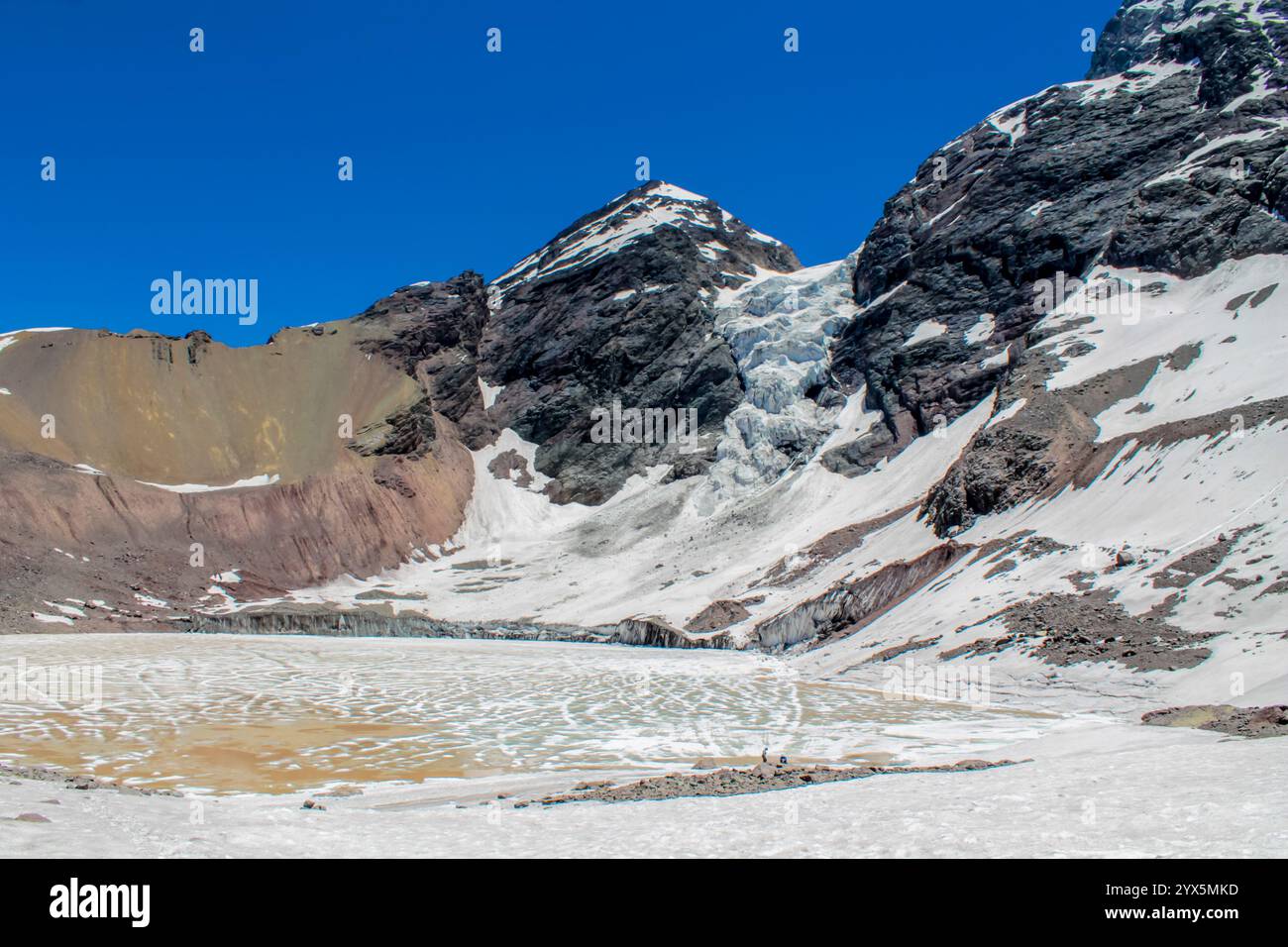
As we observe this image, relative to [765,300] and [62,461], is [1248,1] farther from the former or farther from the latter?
[62,461]

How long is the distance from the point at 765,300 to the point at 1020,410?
6862 centimetres

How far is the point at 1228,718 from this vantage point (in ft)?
54.2

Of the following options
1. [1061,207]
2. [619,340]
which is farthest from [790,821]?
[619,340]

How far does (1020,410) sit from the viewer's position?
175 ft

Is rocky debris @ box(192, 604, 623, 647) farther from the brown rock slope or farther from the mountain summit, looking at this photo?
the brown rock slope

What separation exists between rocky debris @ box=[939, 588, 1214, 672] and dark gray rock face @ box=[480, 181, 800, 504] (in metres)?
73.0

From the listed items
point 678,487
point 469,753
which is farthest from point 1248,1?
point 469,753

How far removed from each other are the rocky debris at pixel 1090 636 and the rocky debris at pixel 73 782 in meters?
22.7

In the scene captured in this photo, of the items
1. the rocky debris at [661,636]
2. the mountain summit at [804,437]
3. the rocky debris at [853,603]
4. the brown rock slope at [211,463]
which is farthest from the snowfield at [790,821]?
the brown rock slope at [211,463]

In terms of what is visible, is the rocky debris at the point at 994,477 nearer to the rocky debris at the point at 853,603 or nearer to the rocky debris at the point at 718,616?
the rocky debris at the point at 853,603

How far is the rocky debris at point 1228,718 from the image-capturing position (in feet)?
46.9

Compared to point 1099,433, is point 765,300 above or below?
above

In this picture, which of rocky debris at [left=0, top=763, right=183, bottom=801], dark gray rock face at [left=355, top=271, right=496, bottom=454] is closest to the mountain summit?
dark gray rock face at [left=355, top=271, right=496, bottom=454]
